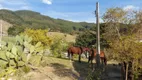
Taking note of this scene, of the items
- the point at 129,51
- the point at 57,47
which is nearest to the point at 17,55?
the point at 129,51

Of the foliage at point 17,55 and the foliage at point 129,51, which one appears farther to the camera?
the foliage at point 129,51

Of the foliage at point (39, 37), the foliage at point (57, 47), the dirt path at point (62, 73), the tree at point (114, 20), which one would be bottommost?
the dirt path at point (62, 73)

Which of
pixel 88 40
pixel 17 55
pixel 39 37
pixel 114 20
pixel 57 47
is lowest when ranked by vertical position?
pixel 57 47

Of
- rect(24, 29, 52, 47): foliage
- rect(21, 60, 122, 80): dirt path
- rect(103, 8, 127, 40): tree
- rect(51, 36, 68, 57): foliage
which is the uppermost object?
rect(103, 8, 127, 40): tree

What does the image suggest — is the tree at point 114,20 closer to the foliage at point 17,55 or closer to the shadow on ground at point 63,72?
the shadow on ground at point 63,72

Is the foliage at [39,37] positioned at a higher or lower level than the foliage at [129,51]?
higher

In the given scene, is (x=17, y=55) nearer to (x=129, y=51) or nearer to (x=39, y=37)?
(x=129, y=51)

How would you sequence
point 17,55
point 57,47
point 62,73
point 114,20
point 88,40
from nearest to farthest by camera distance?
point 17,55
point 62,73
point 114,20
point 57,47
point 88,40

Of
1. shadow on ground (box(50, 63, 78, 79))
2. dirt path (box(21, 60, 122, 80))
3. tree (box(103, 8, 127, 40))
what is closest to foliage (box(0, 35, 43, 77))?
dirt path (box(21, 60, 122, 80))

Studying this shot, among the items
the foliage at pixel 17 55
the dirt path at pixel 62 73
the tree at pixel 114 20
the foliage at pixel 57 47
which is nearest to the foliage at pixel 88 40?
the foliage at pixel 57 47

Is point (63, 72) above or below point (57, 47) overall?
below

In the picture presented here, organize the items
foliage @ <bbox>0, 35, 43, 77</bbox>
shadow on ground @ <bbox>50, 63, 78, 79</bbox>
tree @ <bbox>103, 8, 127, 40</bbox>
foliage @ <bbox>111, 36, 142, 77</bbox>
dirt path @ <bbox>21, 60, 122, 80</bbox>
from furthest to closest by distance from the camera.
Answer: tree @ <bbox>103, 8, 127, 40</bbox>, shadow on ground @ <bbox>50, 63, 78, 79</bbox>, dirt path @ <bbox>21, 60, 122, 80</bbox>, foliage @ <bbox>111, 36, 142, 77</bbox>, foliage @ <bbox>0, 35, 43, 77</bbox>

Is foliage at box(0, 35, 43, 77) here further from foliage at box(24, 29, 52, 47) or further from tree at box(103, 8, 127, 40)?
foliage at box(24, 29, 52, 47)

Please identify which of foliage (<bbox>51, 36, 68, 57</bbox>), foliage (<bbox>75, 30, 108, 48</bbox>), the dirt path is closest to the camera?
the dirt path
